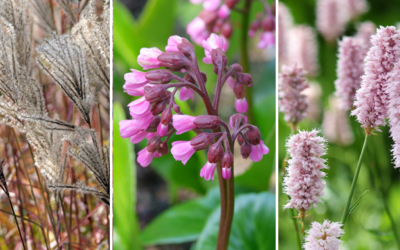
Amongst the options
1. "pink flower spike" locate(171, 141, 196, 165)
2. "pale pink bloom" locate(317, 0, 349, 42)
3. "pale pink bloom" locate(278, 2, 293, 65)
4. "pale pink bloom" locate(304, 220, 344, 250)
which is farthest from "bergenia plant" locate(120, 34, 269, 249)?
"pale pink bloom" locate(317, 0, 349, 42)

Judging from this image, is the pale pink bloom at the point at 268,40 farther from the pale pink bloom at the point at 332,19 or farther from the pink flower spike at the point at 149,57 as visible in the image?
the pink flower spike at the point at 149,57

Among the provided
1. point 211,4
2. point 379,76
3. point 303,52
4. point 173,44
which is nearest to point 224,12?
point 211,4

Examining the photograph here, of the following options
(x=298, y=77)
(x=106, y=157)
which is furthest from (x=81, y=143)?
(x=298, y=77)

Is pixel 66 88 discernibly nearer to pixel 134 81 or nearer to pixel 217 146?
pixel 134 81

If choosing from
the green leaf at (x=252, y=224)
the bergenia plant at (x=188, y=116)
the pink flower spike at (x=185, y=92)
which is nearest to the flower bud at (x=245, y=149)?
the bergenia plant at (x=188, y=116)

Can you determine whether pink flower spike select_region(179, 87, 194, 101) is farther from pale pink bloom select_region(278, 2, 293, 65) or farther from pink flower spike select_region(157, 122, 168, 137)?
pale pink bloom select_region(278, 2, 293, 65)
